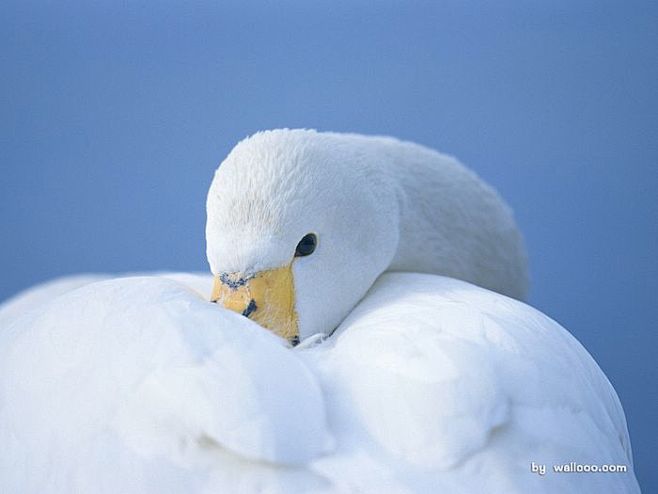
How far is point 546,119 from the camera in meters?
1.94

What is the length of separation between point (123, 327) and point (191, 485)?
0.46ft

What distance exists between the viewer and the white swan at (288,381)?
1.87ft

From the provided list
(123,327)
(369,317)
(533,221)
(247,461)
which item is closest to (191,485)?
(247,461)

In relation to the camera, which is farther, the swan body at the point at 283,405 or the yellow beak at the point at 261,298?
the yellow beak at the point at 261,298

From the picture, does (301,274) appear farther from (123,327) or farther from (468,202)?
(468,202)

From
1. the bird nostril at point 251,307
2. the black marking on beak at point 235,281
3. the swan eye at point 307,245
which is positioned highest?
the swan eye at point 307,245

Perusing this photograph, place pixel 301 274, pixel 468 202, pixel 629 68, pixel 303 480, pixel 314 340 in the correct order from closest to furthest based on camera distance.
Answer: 1. pixel 303 480
2. pixel 314 340
3. pixel 301 274
4. pixel 468 202
5. pixel 629 68

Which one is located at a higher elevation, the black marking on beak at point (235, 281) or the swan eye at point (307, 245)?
the swan eye at point (307, 245)

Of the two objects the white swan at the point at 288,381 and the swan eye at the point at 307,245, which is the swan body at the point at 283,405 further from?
the swan eye at the point at 307,245

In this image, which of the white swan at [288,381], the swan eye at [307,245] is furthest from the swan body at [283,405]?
the swan eye at [307,245]

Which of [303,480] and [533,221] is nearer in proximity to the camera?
[303,480]

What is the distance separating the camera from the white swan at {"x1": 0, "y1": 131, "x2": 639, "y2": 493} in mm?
570

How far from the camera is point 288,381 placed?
60cm

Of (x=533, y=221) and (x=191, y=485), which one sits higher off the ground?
(x=191, y=485)
